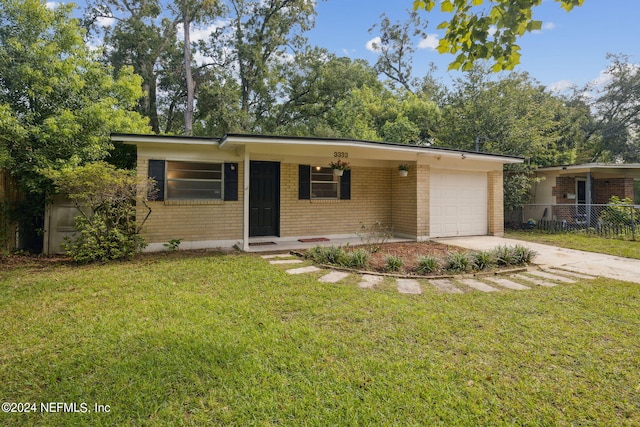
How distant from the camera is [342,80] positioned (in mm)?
19859

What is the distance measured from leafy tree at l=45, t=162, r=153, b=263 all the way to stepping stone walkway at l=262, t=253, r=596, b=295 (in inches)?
135

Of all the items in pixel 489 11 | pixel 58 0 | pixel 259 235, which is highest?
pixel 58 0

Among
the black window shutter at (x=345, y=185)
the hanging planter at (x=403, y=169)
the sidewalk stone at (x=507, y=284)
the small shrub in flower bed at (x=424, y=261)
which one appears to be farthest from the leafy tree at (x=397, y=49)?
the sidewalk stone at (x=507, y=284)

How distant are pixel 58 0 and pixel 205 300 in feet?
32.0

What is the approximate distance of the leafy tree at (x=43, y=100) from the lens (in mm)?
6633

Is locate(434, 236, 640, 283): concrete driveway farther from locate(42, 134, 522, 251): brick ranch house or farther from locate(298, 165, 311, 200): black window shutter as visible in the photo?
locate(298, 165, 311, 200): black window shutter

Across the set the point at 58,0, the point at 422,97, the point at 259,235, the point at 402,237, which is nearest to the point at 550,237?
the point at 402,237

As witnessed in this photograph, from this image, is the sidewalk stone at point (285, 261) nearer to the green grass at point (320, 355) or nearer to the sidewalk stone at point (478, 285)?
the green grass at point (320, 355)

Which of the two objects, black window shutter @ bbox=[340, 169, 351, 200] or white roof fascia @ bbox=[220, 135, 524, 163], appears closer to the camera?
white roof fascia @ bbox=[220, 135, 524, 163]

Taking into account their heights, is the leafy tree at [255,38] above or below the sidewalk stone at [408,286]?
above

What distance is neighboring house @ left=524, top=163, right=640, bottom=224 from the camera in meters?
12.5

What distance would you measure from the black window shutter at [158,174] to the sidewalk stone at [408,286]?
5709 millimetres

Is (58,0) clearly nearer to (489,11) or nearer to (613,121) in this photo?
(489,11)

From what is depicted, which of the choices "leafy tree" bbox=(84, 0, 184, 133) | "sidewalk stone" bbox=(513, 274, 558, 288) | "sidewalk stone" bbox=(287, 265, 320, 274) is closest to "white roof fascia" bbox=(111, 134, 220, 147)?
"sidewalk stone" bbox=(287, 265, 320, 274)
